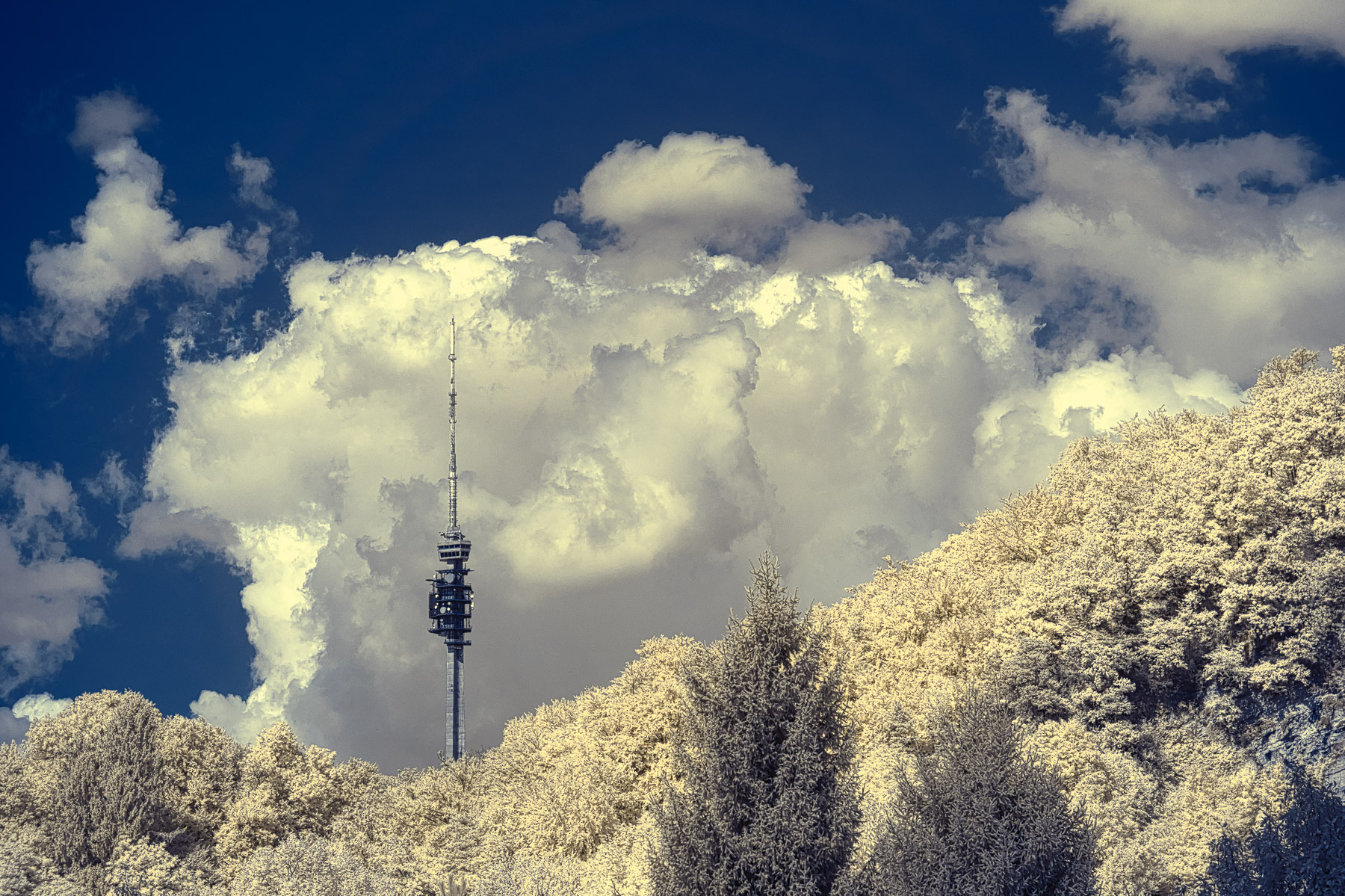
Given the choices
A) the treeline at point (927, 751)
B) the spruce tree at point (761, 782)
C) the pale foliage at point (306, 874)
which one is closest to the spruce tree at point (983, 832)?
the treeline at point (927, 751)

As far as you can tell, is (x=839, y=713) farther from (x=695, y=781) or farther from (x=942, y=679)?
(x=942, y=679)

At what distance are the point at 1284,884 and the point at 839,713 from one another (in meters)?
15.5

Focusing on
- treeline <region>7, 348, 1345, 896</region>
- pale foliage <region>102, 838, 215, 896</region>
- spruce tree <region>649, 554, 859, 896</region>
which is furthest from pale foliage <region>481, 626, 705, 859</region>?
A: spruce tree <region>649, 554, 859, 896</region>

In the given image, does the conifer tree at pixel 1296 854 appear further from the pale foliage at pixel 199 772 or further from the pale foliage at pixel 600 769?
the pale foliage at pixel 199 772

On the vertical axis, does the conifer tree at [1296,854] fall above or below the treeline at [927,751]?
below

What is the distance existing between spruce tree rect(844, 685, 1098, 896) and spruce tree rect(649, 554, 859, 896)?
64.0 inches

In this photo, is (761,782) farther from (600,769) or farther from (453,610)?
(453,610)

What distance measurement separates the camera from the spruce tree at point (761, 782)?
31797 mm

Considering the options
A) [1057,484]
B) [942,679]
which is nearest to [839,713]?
[942,679]

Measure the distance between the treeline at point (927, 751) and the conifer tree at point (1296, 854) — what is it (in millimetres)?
93

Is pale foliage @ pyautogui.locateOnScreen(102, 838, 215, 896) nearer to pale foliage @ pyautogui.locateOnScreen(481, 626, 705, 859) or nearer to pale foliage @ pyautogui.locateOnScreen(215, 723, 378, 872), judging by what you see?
pale foliage @ pyautogui.locateOnScreen(215, 723, 378, 872)

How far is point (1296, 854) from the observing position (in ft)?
126

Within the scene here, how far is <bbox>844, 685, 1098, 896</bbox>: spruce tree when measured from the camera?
33531mm

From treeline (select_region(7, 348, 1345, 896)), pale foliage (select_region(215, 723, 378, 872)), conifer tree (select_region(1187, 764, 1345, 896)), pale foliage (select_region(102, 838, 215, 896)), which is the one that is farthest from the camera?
pale foliage (select_region(215, 723, 378, 872))
